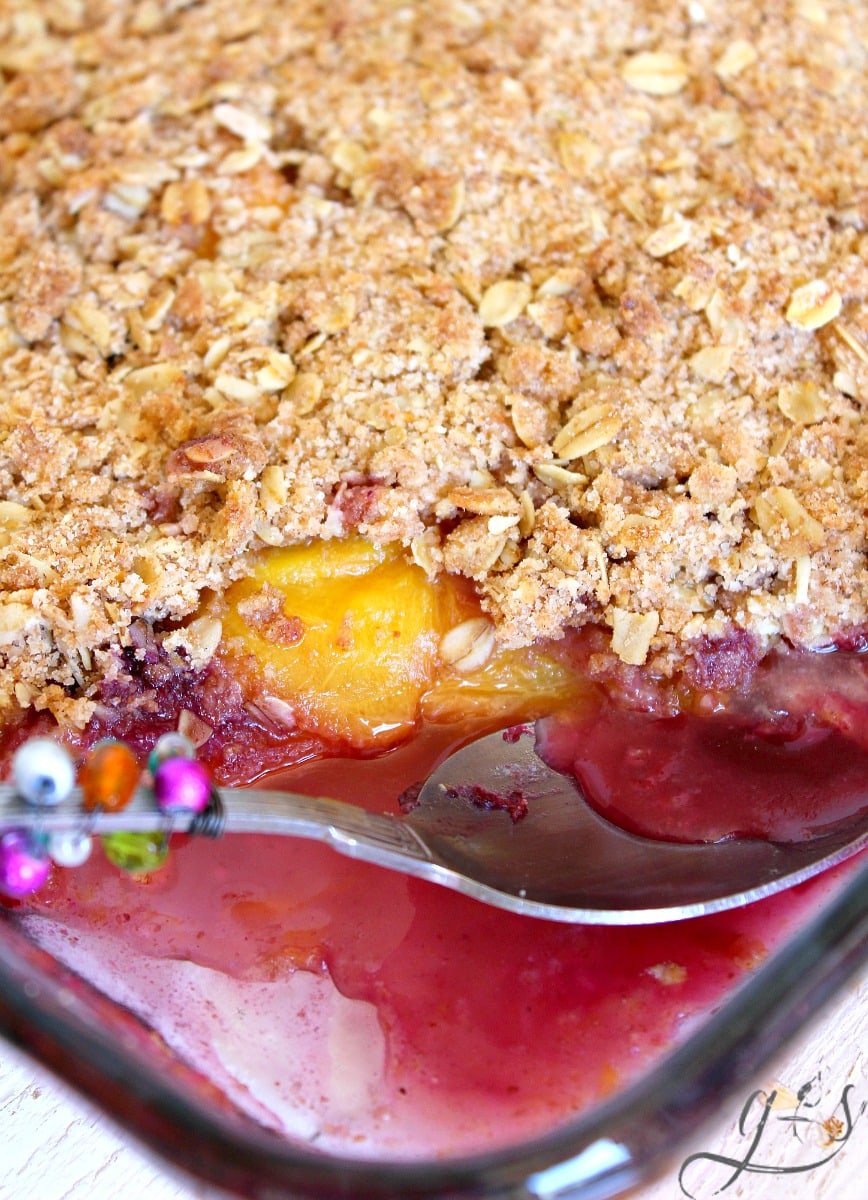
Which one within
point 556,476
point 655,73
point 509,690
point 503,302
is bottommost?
point 509,690

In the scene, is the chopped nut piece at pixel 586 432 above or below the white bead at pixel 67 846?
above

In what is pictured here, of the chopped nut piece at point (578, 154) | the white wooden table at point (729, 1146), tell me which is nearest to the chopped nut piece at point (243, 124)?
the chopped nut piece at point (578, 154)

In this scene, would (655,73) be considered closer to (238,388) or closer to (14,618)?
(238,388)

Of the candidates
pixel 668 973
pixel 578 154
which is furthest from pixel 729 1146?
pixel 578 154

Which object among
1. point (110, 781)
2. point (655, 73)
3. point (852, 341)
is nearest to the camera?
point (110, 781)

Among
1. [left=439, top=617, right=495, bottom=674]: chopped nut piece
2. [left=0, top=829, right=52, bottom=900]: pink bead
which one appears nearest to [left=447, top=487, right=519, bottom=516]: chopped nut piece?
[left=439, top=617, right=495, bottom=674]: chopped nut piece

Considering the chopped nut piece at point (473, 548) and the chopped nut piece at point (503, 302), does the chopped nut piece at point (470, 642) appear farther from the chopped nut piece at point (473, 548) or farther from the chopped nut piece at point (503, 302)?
the chopped nut piece at point (503, 302)
